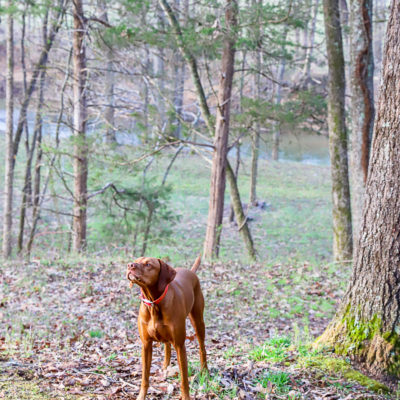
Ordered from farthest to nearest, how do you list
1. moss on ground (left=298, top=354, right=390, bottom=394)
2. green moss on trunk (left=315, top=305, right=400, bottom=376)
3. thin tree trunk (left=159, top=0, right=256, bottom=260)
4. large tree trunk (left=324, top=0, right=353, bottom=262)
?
thin tree trunk (left=159, top=0, right=256, bottom=260) → large tree trunk (left=324, top=0, right=353, bottom=262) → green moss on trunk (left=315, top=305, right=400, bottom=376) → moss on ground (left=298, top=354, right=390, bottom=394)

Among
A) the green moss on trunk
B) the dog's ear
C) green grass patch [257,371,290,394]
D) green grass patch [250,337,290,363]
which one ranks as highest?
the dog's ear

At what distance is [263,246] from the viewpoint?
51.8 feet

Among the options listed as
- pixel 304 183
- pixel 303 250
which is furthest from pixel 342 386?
pixel 304 183

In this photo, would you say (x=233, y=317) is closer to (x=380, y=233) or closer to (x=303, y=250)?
(x=380, y=233)

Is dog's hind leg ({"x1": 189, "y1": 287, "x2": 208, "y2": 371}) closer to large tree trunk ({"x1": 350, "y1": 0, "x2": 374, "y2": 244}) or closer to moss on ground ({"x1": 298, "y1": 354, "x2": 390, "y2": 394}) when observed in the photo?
moss on ground ({"x1": 298, "y1": 354, "x2": 390, "y2": 394})

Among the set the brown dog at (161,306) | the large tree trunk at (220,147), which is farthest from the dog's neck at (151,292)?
the large tree trunk at (220,147)

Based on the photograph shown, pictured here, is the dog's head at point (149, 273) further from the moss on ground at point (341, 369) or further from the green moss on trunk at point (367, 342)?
Answer: the green moss on trunk at point (367, 342)

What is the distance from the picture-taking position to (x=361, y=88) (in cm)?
930

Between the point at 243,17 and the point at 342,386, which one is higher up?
the point at 243,17

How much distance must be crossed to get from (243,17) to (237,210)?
4956 millimetres

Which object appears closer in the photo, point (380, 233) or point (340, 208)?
point (380, 233)

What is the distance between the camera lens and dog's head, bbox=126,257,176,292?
10.4 ft

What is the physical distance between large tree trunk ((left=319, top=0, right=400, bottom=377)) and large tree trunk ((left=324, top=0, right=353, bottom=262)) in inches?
232

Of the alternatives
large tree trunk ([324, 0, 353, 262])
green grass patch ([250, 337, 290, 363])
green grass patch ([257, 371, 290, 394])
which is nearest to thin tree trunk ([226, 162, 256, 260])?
large tree trunk ([324, 0, 353, 262])
